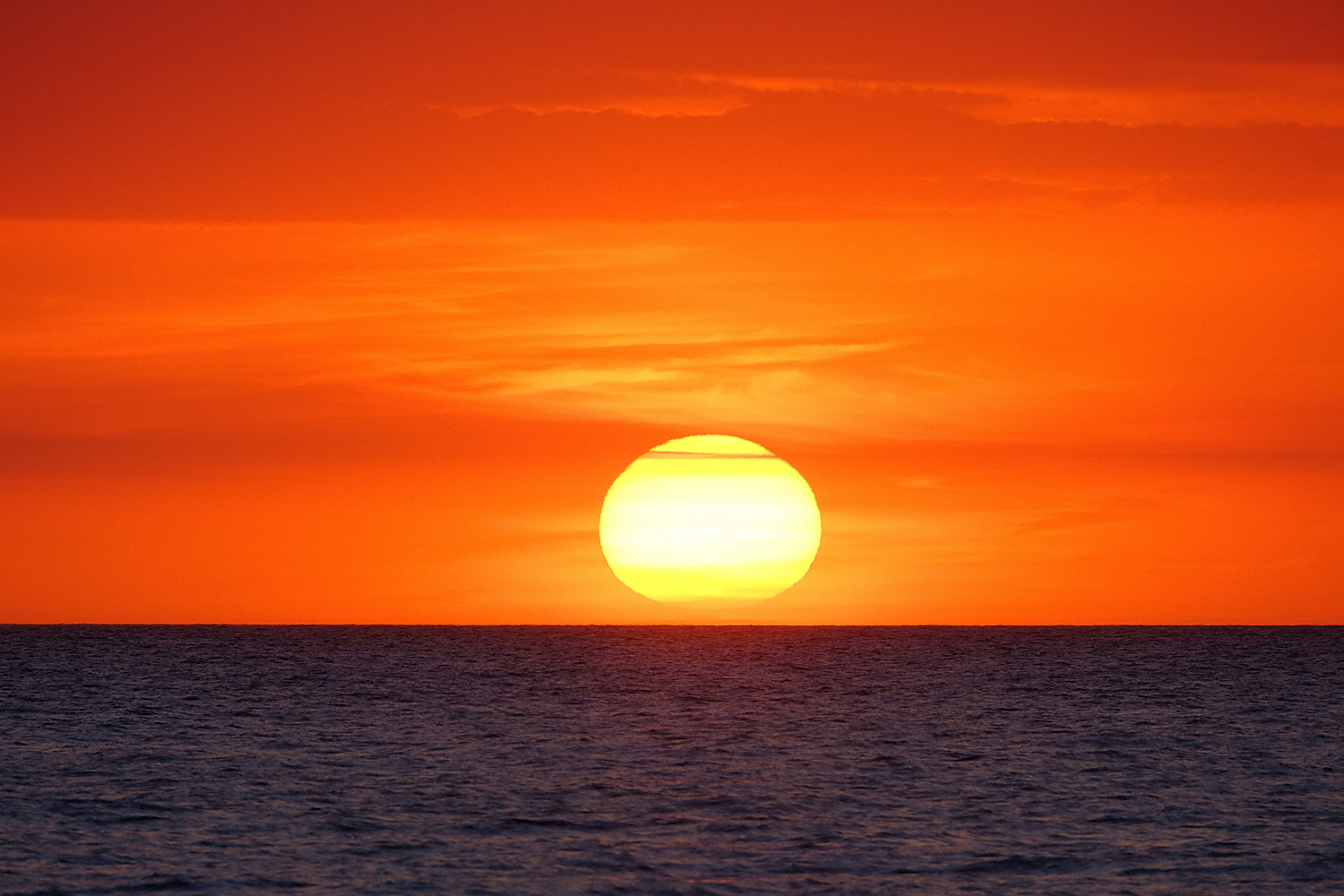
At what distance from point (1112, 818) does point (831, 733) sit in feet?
69.2

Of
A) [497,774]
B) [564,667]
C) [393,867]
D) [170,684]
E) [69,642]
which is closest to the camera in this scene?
[393,867]

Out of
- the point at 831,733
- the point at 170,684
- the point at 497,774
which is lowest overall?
the point at 497,774

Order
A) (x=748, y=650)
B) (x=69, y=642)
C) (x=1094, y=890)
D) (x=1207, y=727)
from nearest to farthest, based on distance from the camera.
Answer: (x=1094, y=890) → (x=1207, y=727) → (x=748, y=650) → (x=69, y=642)

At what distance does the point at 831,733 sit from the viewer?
57.0 m

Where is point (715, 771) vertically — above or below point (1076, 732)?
below

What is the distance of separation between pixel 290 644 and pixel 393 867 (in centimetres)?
16033

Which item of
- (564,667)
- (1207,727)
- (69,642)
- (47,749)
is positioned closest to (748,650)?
(564,667)

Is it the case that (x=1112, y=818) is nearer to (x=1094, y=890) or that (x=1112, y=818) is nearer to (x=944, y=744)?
(x=1094, y=890)

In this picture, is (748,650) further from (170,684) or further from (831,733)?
(831,733)

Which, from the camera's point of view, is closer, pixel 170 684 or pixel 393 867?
pixel 393 867

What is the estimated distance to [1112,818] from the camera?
36562mm

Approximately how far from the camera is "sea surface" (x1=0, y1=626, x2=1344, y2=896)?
98.3 feet

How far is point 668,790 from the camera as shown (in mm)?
40781

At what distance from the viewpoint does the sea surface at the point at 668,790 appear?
2995 cm
